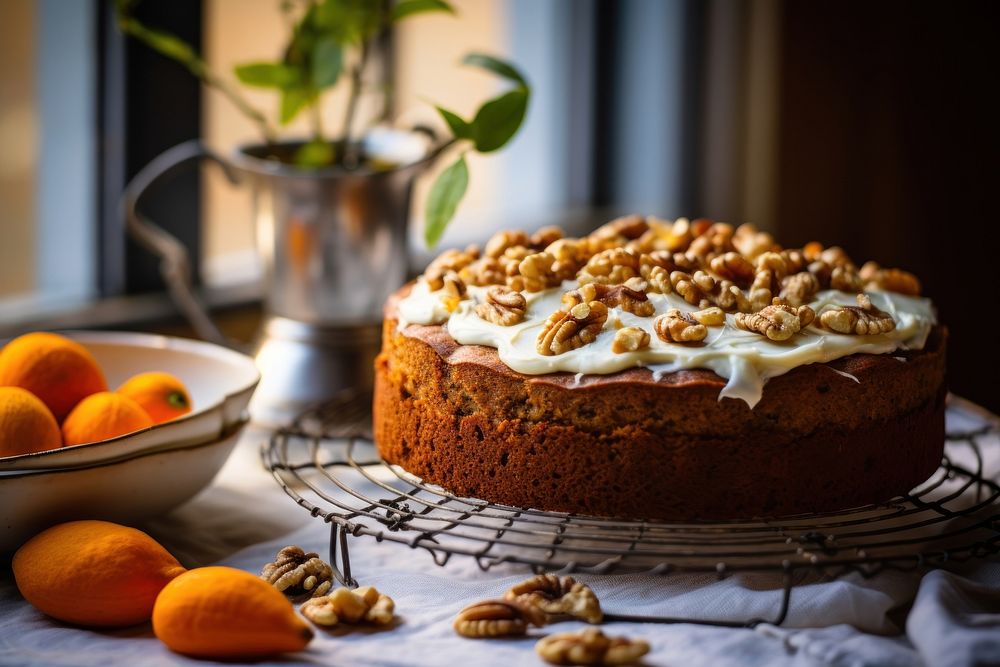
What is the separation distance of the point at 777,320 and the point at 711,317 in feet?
0.22

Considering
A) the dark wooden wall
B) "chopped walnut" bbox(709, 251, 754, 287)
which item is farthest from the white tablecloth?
the dark wooden wall

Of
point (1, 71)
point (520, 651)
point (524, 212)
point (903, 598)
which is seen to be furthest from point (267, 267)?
point (524, 212)

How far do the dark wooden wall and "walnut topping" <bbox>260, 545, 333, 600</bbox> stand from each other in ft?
7.65

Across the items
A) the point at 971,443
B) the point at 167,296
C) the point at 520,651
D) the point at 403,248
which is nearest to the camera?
the point at 520,651

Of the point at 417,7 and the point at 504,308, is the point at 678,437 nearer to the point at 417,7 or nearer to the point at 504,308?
the point at 504,308

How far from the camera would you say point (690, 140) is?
12.1 feet

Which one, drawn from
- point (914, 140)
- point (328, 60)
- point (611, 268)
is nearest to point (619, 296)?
point (611, 268)

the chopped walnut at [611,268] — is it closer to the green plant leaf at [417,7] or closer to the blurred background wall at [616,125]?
the green plant leaf at [417,7]

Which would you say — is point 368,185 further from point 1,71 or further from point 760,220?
point 760,220

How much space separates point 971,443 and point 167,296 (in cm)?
147

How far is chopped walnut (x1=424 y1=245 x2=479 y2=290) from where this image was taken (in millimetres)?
1304

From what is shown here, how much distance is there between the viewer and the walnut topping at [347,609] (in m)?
0.99

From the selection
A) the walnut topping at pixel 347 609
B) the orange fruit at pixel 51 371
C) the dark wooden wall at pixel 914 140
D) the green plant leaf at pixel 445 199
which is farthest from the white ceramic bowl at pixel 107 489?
the dark wooden wall at pixel 914 140

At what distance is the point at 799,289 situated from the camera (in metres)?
1.21
